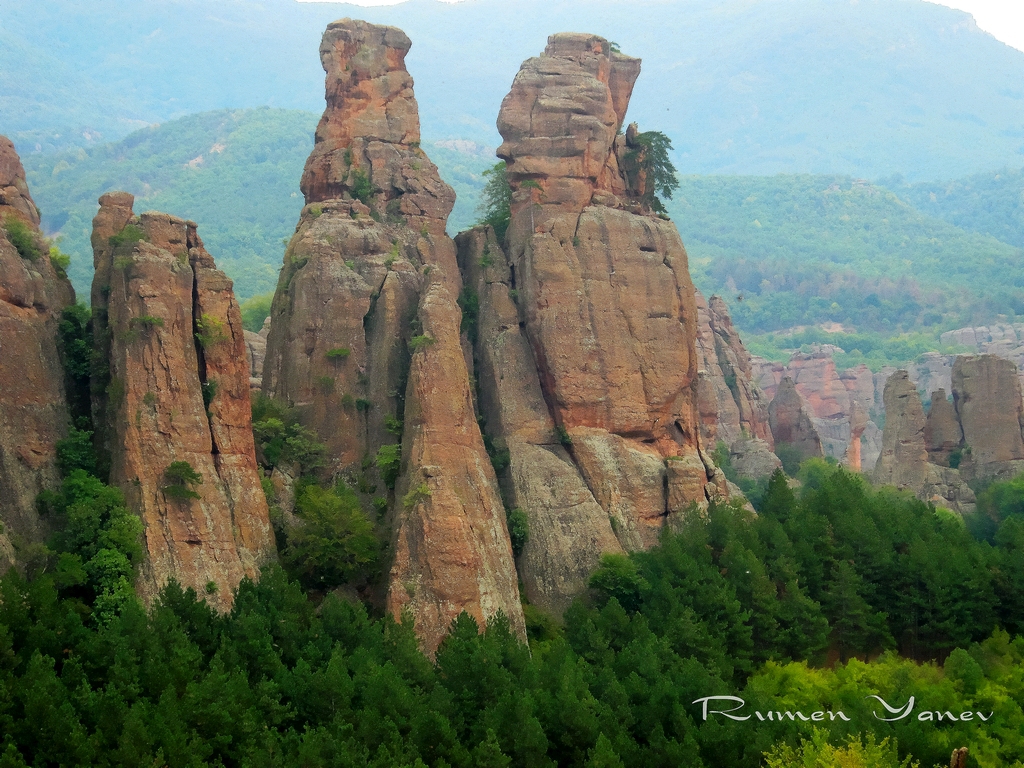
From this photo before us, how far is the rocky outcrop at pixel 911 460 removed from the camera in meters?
88.1

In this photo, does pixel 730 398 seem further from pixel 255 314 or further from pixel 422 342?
pixel 422 342

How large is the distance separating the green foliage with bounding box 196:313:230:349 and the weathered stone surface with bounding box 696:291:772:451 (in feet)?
152

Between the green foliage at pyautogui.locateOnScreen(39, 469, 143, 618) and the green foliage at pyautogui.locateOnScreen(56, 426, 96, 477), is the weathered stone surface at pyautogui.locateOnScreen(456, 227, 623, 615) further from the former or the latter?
the green foliage at pyautogui.locateOnScreen(56, 426, 96, 477)

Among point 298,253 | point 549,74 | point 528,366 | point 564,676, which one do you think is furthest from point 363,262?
point 564,676

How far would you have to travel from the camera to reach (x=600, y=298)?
2692 inches

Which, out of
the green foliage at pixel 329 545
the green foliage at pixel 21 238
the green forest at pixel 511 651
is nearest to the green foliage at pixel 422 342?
the green forest at pixel 511 651

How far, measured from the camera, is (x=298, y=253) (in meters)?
67.1

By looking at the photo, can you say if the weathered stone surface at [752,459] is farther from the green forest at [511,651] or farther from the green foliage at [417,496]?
the green foliage at [417,496]

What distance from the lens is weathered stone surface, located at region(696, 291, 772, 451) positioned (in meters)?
107

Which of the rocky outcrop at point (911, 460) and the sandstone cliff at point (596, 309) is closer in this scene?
the sandstone cliff at point (596, 309)

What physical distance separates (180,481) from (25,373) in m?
6.65

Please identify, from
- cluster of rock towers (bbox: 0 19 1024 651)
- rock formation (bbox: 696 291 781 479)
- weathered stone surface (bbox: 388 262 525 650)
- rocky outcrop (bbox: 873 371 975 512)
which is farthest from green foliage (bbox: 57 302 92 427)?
rocky outcrop (bbox: 873 371 975 512)

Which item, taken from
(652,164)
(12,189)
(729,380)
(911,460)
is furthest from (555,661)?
(729,380)

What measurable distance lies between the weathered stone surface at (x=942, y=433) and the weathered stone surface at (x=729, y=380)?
14.2 metres
